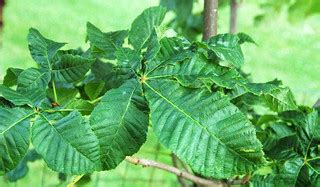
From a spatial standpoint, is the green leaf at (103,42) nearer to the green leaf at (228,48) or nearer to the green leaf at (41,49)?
the green leaf at (41,49)

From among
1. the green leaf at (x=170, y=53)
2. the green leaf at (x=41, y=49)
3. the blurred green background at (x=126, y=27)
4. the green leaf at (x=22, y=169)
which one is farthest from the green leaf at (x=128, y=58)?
the blurred green background at (x=126, y=27)

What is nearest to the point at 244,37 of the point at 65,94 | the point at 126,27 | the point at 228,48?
the point at 228,48

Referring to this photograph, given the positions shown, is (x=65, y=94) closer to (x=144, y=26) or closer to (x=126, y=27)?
(x=144, y=26)

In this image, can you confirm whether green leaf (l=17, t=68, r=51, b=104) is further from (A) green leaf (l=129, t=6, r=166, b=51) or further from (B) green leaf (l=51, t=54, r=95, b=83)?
(A) green leaf (l=129, t=6, r=166, b=51)

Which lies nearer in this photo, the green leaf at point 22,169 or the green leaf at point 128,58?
the green leaf at point 128,58

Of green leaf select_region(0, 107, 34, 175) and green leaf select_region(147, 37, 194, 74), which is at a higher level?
green leaf select_region(147, 37, 194, 74)

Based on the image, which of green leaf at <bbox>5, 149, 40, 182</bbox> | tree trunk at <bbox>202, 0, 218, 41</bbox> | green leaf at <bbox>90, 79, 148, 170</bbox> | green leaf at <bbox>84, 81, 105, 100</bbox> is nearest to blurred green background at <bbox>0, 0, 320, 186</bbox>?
green leaf at <bbox>5, 149, 40, 182</bbox>

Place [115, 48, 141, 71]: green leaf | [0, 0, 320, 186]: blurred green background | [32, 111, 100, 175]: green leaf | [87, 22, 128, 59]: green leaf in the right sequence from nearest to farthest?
[32, 111, 100, 175]: green leaf → [115, 48, 141, 71]: green leaf → [87, 22, 128, 59]: green leaf → [0, 0, 320, 186]: blurred green background
